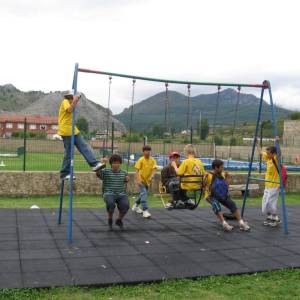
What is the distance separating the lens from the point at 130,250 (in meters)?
6.16

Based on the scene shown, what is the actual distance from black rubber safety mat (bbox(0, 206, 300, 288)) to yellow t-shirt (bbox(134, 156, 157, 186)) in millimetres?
889

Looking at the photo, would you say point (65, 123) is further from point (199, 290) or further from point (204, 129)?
point (204, 129)

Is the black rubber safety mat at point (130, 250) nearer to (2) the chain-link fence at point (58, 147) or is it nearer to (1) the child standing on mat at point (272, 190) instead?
(1) the child standing on mat at point (272, 190)

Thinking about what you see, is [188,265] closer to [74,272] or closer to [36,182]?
[74,272]

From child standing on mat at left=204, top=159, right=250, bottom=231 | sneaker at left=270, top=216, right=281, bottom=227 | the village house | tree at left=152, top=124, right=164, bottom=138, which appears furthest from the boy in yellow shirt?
the village house

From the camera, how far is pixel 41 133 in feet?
69.3

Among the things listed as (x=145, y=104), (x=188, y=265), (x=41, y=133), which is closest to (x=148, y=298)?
(x=188, y=265)

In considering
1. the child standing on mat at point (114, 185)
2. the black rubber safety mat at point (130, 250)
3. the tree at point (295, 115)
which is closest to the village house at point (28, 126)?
the black rubber safety mat at point (130, 250)

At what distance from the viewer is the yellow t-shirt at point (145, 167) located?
9.30 m

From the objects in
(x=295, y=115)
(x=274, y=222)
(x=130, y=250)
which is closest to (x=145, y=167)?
(x=274, y=222)

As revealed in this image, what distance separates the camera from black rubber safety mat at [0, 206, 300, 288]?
4987 mm

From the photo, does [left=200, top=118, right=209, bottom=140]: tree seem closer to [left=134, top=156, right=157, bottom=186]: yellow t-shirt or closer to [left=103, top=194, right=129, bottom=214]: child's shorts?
[left=134, top=156, right=157, bottom=186]: yellow t-shirt

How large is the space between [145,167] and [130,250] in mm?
3333

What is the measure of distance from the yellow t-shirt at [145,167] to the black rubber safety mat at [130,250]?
89 cm
